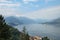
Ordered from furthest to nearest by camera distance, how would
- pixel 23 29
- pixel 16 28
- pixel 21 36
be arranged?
pixel 23 29 < pixel 16 28 < pixel 21 36

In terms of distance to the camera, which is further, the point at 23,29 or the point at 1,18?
the point at 23,29

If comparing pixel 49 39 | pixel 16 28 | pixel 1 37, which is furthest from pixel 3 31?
pixel 49 39

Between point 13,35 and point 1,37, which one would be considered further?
point 13,35

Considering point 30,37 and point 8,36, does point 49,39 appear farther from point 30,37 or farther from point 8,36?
point 8,36

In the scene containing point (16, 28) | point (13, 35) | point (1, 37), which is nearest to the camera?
point (1, 37)

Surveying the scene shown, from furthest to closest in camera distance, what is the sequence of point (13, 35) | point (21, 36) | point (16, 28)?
1. point (16, 28)
2. point (21, 36)
3. point (13, 35)

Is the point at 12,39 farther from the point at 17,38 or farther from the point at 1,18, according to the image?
the point at 1,18

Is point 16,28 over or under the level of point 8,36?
over

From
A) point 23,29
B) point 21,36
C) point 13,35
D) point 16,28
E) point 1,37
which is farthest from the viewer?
point 23,29

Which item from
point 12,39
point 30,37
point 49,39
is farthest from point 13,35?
point 49,39
